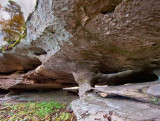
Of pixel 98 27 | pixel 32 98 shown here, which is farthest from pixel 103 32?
pixel 32 98

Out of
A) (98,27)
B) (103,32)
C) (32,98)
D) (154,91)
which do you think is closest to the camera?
(98,27)

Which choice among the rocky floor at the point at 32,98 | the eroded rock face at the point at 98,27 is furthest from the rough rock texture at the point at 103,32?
the rocky floor at the point at 32,98

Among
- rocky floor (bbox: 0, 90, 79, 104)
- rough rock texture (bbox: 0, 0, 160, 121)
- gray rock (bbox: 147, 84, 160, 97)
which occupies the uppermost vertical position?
rough rock texture (bbox: 0, 0, 160, 121)

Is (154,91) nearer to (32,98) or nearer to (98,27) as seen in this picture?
(98,27)

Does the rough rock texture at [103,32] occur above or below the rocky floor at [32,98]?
above

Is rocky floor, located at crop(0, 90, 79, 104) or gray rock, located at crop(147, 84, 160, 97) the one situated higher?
gray rock, located at crop(147, 84, 160, 97)

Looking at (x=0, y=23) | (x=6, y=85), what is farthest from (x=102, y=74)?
(x=0, y=23)

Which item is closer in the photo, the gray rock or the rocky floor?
the gray rock

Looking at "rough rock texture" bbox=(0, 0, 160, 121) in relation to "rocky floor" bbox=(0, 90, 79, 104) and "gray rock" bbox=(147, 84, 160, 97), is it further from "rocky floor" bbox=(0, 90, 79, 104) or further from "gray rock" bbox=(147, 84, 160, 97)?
"rocky floor" bbox=(0, 90, 79, 104)

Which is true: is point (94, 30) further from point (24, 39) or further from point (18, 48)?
point (18, 48)

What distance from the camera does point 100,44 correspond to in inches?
130

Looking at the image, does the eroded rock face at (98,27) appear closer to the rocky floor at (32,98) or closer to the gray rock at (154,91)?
the gray rock at (154,91)

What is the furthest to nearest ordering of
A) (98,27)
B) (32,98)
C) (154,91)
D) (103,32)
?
(32,98) < (154,91) < (103,32) < (98,27)

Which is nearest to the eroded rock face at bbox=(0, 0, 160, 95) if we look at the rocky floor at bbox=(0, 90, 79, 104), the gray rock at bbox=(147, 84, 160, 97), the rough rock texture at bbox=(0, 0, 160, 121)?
the rough rock texture at bbox=(0, 0, 160, 121)
